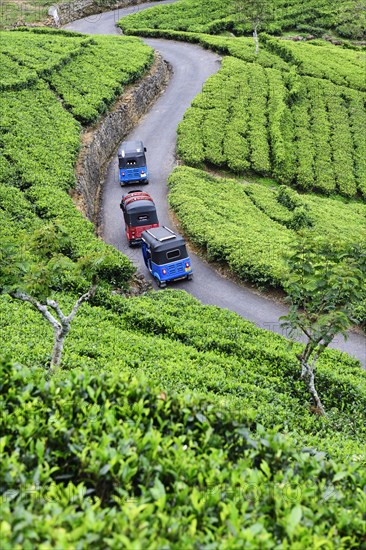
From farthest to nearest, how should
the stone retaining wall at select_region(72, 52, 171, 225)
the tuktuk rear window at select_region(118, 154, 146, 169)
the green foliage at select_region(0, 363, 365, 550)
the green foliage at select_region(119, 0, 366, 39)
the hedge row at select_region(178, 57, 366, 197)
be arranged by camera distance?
the green foliage at select_region(119, 0, 366, 39) < the hedge row at select_region(178, 57, 366, 197) < the tuktuk rear window at select_region(118, 154, 146, 169) < the stone retaining wall at select_region(72, 52, 171, 225) < the green foliage at select_region(0, 363, 365, 550)

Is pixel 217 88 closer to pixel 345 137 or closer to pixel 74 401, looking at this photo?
pixel 345 137

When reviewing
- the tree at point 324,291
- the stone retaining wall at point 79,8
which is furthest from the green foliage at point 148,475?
the stone retaining wall at point 79,8

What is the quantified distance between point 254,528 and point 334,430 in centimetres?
752

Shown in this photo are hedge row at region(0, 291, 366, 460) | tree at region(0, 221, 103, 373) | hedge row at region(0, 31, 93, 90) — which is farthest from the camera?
hedge row at region(0, 31, 93, 90)

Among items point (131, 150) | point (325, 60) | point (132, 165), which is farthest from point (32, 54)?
point (325, 60)

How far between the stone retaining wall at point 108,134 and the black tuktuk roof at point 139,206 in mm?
2686

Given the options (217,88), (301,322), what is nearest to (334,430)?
(301,322)

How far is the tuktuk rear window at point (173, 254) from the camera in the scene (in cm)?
2169

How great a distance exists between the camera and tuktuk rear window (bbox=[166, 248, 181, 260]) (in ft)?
71.2

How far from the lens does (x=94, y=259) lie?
40.7 feet

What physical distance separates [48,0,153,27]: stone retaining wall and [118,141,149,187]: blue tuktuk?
32319mm

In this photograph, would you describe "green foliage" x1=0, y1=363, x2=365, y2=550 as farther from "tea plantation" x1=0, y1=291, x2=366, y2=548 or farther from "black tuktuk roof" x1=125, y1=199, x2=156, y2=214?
"black tuktuk roof" x1=125, y1=199, x2=156, y2=214

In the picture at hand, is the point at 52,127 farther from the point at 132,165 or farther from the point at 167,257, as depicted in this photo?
the point at 167,257

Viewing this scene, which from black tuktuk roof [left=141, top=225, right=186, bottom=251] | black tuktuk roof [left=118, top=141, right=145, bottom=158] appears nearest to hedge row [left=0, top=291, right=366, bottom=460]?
black tuktuk roof [left=141, top=225, right=186, bottom=251]
